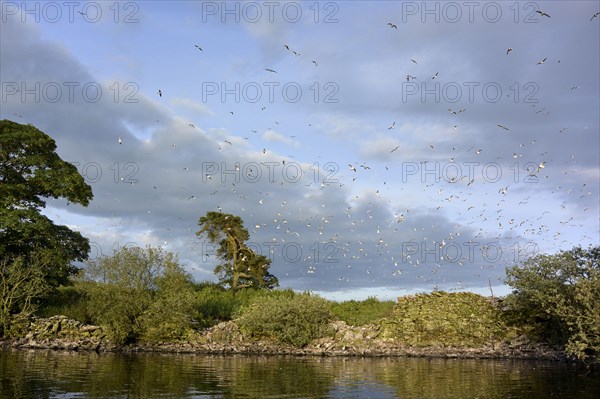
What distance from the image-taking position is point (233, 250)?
68.5 meters

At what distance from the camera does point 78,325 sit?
51094mm

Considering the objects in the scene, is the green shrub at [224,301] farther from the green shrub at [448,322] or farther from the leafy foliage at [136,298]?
the green shrub at [448,322]

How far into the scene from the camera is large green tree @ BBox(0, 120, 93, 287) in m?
51.5

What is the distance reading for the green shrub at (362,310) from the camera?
5172cm

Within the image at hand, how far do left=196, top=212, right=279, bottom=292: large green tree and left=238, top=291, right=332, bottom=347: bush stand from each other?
57.7 feet

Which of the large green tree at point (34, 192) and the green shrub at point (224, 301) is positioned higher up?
the large green tree at point (34, 192)

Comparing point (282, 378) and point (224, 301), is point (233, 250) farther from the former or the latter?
point (282, 378)

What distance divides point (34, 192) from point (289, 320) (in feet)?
98.3

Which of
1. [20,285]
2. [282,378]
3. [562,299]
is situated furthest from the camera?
[20,285]

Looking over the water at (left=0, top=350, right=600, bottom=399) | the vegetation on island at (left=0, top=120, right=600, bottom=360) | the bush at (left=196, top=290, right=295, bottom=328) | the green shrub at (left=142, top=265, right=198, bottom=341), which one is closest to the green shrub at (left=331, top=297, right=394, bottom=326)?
the vegetation on island at (left=0, top=120, right=600, bottom=360)

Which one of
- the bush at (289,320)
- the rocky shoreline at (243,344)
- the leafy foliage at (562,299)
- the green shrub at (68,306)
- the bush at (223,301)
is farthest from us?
the bush at (223,301)

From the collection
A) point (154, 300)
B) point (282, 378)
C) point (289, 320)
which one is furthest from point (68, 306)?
point (282, 378)

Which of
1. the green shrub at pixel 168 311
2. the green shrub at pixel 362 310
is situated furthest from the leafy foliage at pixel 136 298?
the green shrub at pixel 362 310

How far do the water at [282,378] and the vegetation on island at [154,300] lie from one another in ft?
22.6
